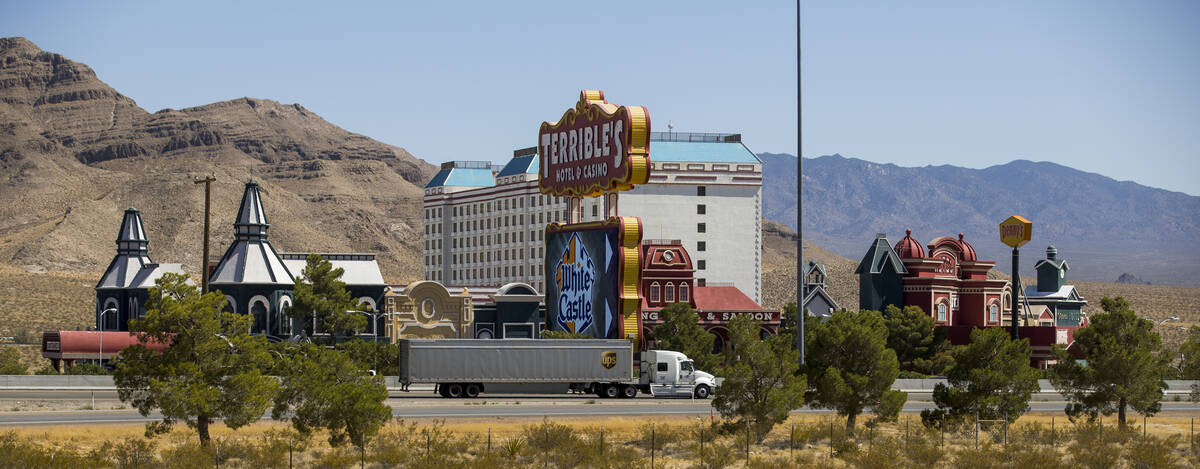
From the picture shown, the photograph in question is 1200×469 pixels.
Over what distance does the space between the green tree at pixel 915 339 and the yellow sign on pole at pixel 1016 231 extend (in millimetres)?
10901

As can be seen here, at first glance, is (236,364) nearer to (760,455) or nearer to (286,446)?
(286,446)

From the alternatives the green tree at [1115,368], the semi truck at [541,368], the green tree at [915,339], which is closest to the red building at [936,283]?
the green tree at [915,339]

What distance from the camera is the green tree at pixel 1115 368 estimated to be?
2056 inches

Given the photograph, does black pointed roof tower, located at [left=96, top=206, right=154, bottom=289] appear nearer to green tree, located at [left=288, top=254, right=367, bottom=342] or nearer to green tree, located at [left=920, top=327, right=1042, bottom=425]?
green tree, located at [left=288, top=254, right=367, bottom=342]

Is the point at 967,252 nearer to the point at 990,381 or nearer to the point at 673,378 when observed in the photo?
the point at 673,378

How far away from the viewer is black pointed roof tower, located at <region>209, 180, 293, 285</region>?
322ft

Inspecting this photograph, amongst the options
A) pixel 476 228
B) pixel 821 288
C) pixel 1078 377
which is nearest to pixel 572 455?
pixel 1078 377

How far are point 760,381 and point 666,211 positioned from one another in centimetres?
11195

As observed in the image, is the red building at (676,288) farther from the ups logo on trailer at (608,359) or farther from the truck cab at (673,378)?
the ups logo on trailer at (608,359)

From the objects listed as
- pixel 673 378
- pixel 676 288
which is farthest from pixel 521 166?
pixel 673 378

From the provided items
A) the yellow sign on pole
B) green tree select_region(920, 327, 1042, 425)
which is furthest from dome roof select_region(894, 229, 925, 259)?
green tree select_region(920, 327, 1042, 425)

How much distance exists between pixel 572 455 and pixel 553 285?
50.6 m

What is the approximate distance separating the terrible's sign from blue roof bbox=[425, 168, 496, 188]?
3739 inches

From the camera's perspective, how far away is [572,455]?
44.4 m
